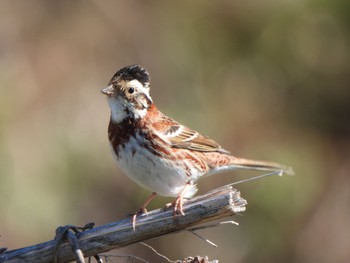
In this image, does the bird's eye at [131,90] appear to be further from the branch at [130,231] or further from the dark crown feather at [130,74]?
the branch at [130,231]

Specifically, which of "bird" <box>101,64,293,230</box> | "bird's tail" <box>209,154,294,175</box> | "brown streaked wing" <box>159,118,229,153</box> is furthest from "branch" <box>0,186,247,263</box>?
"bird's tail" <box>209,154,294,175</box>

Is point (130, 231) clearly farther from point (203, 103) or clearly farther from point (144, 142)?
point (203, 103)

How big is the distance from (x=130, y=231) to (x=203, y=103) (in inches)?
189

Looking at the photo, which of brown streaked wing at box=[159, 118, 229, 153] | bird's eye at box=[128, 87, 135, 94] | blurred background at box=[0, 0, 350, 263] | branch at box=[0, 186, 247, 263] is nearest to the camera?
branch at box=[0, 186, 247, 263]

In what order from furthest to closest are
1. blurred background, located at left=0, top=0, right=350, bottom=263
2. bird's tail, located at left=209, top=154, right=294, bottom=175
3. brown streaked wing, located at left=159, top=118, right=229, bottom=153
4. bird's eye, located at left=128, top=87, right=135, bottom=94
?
blurred background, located at left=0, top=0, right=350, bottom=263
bird's tail, located at left=209, top=154, right=294, bottom=175
brown streaked wing, located at left=159, top=118, right=229, bottom=153
bird's eye, located at left=128, top=87, right=135, bottom=94

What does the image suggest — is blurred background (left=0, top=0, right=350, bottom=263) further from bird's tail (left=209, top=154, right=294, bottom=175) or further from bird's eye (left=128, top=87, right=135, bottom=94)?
bird's eye (left=128, top=87, right=135, bottom=94)

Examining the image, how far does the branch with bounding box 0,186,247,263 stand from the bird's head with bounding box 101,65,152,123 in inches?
50.2

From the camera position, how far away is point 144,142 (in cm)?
468

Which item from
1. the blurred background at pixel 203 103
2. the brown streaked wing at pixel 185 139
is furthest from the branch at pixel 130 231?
the blurred background at pixel 203 103

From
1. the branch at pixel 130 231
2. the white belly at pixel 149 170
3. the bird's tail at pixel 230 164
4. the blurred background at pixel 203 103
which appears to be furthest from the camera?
the blurred background at pixel 203 103

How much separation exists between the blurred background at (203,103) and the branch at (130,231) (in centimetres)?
390

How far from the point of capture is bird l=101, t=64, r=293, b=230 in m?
4.57

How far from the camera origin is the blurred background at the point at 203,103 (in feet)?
25.3

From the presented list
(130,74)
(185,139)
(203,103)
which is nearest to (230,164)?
(185,139)
